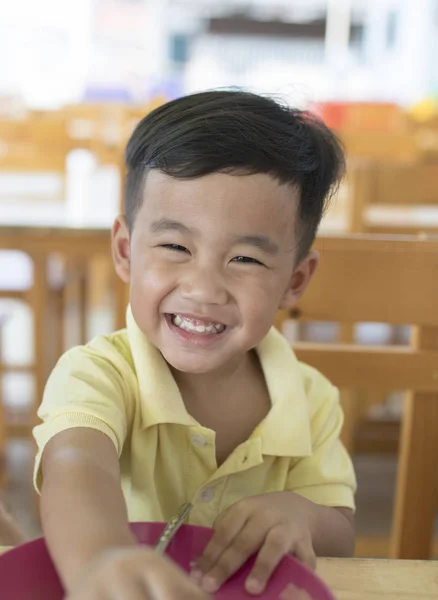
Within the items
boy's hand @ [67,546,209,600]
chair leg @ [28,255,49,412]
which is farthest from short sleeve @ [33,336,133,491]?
chair leg @ [28,255,49,412]

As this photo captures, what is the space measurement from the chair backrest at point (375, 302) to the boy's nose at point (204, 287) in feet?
1.01

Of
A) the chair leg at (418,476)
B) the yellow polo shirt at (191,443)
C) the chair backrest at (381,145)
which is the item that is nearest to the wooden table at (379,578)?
the yellow polo shirt at (191,443)

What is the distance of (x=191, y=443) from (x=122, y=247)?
219 mm

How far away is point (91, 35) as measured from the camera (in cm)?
792

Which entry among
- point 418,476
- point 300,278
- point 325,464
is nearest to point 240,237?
point 300,278

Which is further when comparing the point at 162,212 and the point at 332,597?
the point at 162,212

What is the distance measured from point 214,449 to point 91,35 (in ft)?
25.5

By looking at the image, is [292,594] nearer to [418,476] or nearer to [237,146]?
[237,146]

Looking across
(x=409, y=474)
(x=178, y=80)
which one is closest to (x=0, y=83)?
(x=178, y=80)

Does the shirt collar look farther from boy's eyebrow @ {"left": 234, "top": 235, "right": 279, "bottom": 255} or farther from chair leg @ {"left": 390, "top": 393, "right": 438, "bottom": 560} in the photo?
chair leg @ {"left": 390, "top": 393, "right": 438, "bottom": 560}

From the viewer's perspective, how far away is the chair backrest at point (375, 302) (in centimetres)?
98

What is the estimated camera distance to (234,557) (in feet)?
1.83

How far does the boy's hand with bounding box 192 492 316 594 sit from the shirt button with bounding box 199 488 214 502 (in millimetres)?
121

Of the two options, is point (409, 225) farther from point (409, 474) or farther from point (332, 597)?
point (332, 597)
